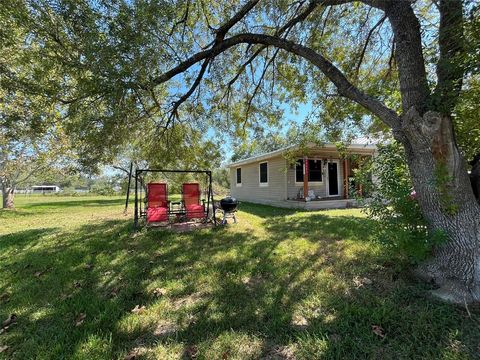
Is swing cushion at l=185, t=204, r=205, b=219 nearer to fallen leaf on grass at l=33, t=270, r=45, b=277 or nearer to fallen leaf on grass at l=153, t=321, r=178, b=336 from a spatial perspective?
fallen leaf on grass at l=33, t=270, r=45, b=277

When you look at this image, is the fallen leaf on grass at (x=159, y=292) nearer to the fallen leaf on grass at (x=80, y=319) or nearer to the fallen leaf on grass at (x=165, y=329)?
the fallen leaf on grass at (x=165, y=329)

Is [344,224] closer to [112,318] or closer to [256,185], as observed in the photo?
[112,318]

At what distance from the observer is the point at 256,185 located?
15055 mm

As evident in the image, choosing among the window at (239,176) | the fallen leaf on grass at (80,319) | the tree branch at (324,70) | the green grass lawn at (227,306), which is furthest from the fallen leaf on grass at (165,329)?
the window at (239,176)

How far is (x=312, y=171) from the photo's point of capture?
12.1 m

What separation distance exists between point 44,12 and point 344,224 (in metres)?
6.91

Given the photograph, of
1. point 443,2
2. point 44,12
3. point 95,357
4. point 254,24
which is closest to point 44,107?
point 44,12

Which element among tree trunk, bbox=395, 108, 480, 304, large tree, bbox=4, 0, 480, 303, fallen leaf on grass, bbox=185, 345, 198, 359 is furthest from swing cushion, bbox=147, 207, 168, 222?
tree trunk, bbox=395, 108, 480, 304

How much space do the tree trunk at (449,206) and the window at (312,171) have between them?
9.30 m

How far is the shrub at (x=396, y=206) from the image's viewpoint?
2.89m

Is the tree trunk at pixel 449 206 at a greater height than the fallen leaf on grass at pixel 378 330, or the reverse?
the tree trunk at pixel 449 206

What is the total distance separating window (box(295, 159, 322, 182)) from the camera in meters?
12.1

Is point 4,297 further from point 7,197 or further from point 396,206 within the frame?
point 7,197

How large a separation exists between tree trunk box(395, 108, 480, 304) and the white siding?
24.7 ft
